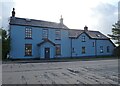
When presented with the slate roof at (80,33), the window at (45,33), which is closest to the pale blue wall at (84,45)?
the slate roof at (80,33)

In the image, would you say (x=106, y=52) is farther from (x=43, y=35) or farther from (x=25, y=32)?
(x=25, y=32)

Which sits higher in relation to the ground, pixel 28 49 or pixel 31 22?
pixel 31 22

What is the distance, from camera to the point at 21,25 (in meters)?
33.1

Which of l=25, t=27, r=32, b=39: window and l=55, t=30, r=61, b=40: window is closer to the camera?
l=25, t=27, r=32, b=39: window

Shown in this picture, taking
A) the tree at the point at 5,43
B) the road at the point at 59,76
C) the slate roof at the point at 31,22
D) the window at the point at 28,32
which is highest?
the slate roof at the point at 31,22

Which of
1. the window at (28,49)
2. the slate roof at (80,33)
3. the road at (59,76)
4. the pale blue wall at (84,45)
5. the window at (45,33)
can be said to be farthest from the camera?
the slate roof at (80,33)

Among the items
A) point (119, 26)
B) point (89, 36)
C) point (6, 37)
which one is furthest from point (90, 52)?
point (6, 37)

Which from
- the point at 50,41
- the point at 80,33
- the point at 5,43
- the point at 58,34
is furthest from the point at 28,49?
the point at 80,33

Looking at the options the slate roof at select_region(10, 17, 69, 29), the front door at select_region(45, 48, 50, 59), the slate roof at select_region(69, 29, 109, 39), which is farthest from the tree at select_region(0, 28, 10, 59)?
the slate roof at select_region(69, 29, 109, 39)

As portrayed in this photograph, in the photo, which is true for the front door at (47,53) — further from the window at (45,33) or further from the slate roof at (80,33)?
the slate roof at (80,33)

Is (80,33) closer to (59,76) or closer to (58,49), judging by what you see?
(58,49)

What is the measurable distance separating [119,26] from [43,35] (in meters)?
22.9

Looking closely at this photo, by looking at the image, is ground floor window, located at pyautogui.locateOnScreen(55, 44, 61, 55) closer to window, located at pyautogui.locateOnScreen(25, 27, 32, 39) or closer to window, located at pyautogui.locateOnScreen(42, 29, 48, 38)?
window, located at pyautogui.locateOnScreen(42, 29, 48, 38)

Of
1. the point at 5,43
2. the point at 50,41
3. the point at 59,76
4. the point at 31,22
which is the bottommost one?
the point at 59,76
